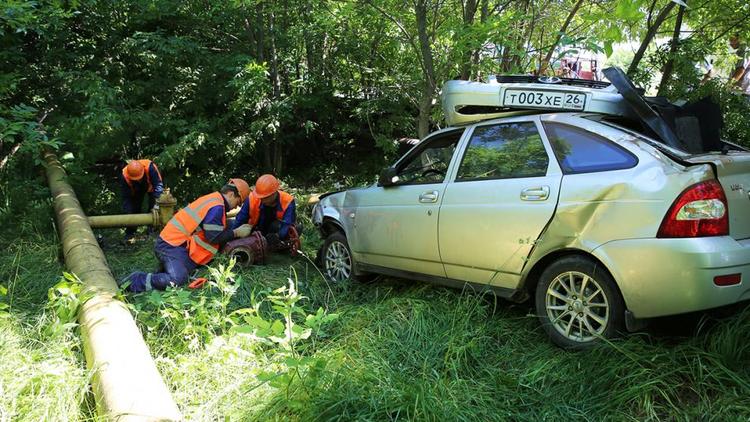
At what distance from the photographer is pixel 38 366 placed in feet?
11.0

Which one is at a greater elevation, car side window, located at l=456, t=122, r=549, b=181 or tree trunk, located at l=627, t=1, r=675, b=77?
tree trunk, located at l=627, t=1, r=675, b=77

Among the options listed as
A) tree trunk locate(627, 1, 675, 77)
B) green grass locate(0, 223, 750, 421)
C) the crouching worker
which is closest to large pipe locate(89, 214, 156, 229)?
the crouching worker

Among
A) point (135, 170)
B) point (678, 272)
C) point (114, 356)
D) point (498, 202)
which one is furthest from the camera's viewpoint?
point (135, 170)

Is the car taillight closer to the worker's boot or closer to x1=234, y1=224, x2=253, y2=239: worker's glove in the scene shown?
x1=234, y1=224, x2=253, y2=239: worker's glove

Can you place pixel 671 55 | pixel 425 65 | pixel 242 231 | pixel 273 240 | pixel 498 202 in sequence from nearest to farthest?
pixel 498 202 < pixel 242 231 < pixel 273 240 < pixel 671 55 < pixel 425 65

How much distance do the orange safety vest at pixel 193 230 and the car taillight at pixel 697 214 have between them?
435 cm

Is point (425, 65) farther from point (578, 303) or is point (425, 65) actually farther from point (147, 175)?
point (578, 303)

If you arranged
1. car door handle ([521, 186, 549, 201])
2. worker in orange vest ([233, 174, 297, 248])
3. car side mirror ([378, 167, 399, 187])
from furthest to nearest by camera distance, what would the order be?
worker in orange vest ([233, 174, 297, 248])
car side mirror ([378, 167, 399, 187])
car door handle ([521, 186, 549, 201])

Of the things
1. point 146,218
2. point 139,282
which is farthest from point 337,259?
point 146,218

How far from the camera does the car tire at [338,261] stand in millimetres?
5344

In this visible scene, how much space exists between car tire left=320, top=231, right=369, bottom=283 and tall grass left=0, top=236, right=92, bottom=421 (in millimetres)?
2412

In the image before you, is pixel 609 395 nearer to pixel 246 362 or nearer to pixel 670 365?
pixel 670 365

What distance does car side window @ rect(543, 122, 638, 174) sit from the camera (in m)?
3.38

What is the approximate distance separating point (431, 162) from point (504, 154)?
2.72 ft
